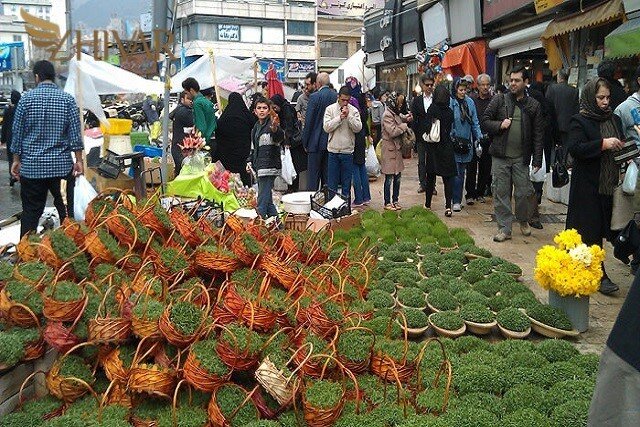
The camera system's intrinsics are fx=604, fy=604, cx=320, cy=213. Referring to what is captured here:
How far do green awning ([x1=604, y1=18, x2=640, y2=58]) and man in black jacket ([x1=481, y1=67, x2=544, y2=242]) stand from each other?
1481 mm

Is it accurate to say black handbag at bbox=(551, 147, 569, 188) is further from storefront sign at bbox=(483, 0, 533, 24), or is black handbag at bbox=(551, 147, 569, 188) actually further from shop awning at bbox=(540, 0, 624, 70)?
storefront sign at bbox=(483, 0, 533, 24)

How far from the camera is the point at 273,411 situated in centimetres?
292

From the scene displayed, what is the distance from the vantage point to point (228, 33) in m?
63.8

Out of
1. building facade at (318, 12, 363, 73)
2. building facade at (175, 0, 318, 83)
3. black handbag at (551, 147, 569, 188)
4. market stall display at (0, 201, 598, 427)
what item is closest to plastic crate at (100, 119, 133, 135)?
market stall display at (0, 201, 598, 427)

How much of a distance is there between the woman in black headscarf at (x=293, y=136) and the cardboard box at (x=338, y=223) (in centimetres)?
312

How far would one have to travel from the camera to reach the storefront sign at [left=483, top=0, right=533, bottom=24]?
44.4ft

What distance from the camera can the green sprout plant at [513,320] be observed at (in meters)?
4.32

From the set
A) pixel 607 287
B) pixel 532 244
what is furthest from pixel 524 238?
pixel 607 287

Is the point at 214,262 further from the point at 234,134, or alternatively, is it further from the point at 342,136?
the point at 234,134

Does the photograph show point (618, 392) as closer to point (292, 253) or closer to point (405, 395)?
point (405, 395)

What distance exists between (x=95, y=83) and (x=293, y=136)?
13.4ft

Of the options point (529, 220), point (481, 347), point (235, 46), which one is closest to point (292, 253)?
point (481, 347)

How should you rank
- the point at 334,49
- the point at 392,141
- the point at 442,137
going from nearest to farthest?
the point at 442,137, the point at 392,141, the point at 334,49

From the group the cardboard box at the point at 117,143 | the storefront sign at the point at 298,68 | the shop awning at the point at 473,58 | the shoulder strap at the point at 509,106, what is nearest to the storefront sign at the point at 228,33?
the storefront sign at the point at 298,68
